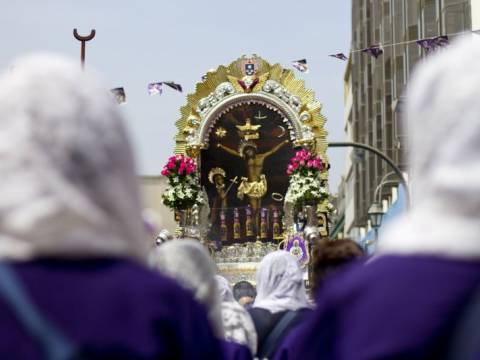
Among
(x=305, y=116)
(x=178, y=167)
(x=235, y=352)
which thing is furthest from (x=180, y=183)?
(x=235, y=352)

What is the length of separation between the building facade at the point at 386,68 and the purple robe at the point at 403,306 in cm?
2350

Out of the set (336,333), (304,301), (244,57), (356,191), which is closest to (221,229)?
(244,57)

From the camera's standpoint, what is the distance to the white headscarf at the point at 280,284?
6.24m

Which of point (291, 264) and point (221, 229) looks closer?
point (291, 264)


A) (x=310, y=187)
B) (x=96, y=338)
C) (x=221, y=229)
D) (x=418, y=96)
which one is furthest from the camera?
(x=221, y=229)

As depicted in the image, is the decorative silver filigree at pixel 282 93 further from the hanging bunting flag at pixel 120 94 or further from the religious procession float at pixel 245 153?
the hanging bunting flag at pixel 120 94

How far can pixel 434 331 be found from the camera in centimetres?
280

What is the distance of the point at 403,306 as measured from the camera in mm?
2832

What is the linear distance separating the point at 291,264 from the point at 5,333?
11.9 feet

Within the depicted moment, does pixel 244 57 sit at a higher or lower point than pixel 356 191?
higher

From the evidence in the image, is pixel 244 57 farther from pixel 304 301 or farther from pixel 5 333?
pixel 5 333

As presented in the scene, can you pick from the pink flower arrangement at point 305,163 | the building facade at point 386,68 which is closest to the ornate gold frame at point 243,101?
the building facade at point 386,68

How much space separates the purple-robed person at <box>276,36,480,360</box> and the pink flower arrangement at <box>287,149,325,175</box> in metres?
22.8

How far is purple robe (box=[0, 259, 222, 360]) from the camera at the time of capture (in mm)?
2729
